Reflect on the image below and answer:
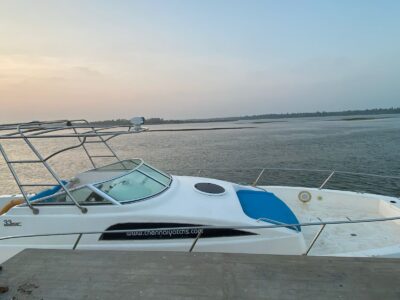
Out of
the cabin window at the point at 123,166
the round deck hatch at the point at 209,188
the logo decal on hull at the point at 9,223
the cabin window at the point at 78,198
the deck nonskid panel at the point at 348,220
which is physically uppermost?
the cabin window at the point at 123,166

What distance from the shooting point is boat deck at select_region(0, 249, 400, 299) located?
2818mm

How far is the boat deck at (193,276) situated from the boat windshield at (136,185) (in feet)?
3.26

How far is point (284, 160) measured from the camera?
23.4m

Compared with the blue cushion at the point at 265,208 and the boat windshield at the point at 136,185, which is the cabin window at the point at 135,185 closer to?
the boat windshield at the point at 136,185

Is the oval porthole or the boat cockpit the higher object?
the boat cockpit

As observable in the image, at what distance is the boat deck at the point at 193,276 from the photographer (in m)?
2.82

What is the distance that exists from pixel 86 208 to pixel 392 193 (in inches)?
510

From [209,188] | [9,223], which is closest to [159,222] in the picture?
[209,188]

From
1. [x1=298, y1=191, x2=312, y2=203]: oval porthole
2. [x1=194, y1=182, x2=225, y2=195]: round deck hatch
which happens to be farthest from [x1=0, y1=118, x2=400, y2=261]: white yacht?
[x1=298, y1=191, x2=312, y2=203]: oval porthole

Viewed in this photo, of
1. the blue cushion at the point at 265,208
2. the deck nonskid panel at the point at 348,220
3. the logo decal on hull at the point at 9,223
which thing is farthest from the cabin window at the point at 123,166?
the deck nonskid panel at the point at 348,220

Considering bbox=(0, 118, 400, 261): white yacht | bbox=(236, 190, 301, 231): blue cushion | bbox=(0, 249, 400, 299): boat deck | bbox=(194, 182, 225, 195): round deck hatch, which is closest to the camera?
bbox=(0, 249, 400, 299): boat deck

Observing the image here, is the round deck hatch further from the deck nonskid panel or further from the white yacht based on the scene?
the deck nonskid panel

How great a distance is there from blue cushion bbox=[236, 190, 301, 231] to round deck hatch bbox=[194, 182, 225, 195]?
1.24 feet

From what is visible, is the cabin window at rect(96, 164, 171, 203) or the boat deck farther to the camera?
the cabin window at rect(96, 164, 171, 203)
